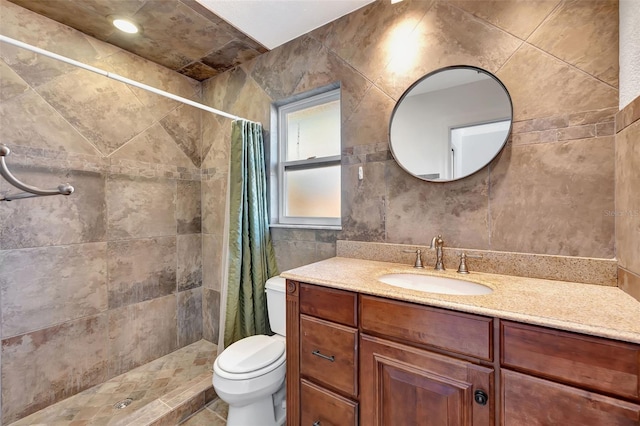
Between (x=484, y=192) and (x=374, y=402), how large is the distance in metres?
1.07

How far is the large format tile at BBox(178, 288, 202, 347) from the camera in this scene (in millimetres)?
2377

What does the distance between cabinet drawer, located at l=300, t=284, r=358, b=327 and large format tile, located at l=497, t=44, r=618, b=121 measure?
45.0 inches

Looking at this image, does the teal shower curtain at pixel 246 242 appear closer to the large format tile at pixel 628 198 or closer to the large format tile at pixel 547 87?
the large format tile at pixel 547 87

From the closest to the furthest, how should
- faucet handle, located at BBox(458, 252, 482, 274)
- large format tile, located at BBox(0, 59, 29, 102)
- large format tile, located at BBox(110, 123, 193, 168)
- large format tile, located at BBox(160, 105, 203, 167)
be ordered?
faucet handle, located at BBox(458, 252, 482, 274) < large format tile, located at BBox(0, 59, 29, 102) < large format tile, located at BBox(110, 123, 193, 168) < large format tile, located at BBox(160, 105, 203, 167)

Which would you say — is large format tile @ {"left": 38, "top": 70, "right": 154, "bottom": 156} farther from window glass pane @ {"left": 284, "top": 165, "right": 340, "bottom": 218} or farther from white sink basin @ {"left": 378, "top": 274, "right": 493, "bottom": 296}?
white sink basin @ {"left": 378, "top": 274, "right": 493, "bottom": 296}

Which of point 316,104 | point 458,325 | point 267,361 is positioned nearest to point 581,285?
point 458,325

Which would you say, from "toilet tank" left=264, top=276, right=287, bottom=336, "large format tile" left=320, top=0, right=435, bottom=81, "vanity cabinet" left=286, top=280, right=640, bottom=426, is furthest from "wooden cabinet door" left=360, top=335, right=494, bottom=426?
"large format tile" left=320, top=0, right=435, bottom=81

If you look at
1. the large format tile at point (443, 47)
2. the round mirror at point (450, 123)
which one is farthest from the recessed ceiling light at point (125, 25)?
the round mirror at point (450, 123)

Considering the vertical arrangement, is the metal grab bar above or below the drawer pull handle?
above

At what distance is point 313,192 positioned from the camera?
6.84ft

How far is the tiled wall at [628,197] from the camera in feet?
3.04

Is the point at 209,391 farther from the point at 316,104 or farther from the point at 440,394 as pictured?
the point at 316,104

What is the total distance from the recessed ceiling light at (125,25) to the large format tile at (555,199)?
7.82 ft

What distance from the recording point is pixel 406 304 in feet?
3.26
